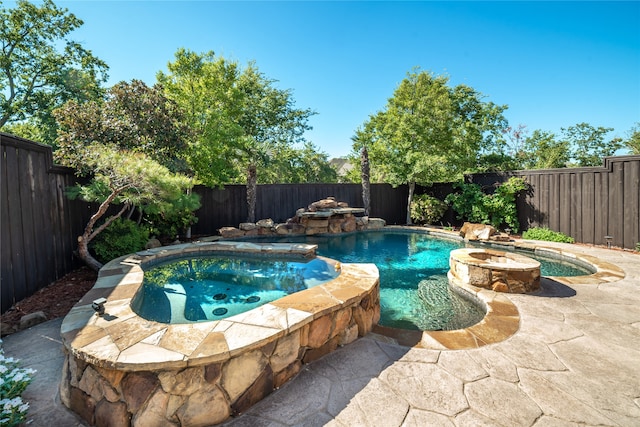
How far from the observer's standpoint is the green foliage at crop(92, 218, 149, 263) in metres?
4.86

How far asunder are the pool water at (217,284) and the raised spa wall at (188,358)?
0.92 m

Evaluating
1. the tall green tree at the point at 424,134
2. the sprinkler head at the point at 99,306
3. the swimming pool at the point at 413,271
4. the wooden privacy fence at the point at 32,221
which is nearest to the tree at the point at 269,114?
the tall green tree at the point at 424,134

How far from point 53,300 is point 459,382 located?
4.73 meters

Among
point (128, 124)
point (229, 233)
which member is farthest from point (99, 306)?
point (128, 124)

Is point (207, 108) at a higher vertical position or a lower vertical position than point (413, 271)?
higher

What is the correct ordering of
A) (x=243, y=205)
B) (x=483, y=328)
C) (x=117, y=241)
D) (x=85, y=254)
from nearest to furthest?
1. (x=483, y=328)
2. (x=85, y=254)
3. (x=117, y=241)
4. (x=243, y=205)

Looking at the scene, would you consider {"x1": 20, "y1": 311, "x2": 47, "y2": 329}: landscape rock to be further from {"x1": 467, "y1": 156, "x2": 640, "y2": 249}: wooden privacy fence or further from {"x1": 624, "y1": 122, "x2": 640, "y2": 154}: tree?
{"x1": 624, "y1": 122, "x2": 640, "y2": 154}: tree

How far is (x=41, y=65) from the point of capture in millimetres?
11594

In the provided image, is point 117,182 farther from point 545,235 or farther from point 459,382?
point 545,235

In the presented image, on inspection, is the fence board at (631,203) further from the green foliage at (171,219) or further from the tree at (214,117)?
the green foliage at (171,219)

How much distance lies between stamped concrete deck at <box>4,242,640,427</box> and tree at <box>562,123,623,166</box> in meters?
18.2


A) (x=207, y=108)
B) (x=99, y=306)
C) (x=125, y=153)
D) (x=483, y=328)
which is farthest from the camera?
(x=207, y=108)

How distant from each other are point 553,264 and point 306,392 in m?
6.05

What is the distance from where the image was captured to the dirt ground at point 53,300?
297cm
